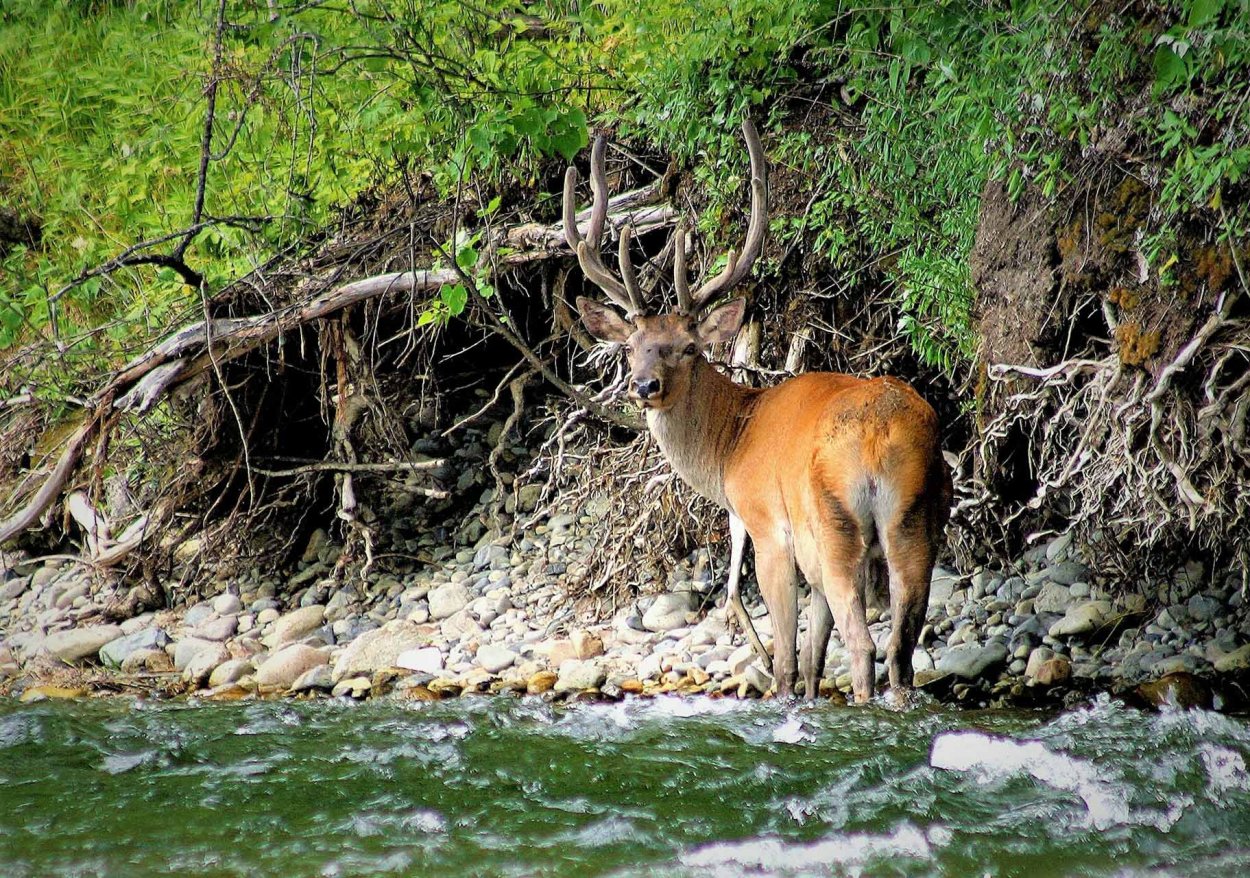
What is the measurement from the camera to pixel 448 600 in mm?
8453

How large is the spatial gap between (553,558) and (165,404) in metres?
2.83

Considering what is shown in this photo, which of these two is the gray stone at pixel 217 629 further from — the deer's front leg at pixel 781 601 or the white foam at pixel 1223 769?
the white foam at pixel 1223 769

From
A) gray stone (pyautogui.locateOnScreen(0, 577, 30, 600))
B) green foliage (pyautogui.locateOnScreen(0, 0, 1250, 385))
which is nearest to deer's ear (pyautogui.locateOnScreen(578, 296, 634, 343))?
green foliage (pyautogui.locateOnScreen(0, 0, 1250, 385))

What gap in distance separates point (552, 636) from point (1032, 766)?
3764mm

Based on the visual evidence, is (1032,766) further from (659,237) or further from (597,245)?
(659,237)

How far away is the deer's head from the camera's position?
6.27 m

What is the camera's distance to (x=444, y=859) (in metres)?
3.69

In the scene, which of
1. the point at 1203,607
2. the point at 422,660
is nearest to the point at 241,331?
the point at 422,660

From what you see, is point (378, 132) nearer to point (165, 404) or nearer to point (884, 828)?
point (165, 404)

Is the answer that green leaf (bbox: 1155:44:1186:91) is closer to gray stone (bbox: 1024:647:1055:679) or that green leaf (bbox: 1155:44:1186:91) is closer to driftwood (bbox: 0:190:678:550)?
gray stone (bbox: 1024:647:1055:679)

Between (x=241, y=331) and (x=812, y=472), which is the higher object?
(x=241, y=331)

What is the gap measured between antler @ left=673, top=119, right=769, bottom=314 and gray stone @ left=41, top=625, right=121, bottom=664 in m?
4.70

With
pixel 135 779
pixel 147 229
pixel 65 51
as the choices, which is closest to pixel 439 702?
pixel 135 779

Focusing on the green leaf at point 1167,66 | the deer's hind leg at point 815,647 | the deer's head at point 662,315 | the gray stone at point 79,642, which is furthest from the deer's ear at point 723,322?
the gray stone at point 79,642
